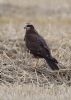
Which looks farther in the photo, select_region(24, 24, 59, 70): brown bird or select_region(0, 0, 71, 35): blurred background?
select_region(0, 0, 71, 35): blurred background

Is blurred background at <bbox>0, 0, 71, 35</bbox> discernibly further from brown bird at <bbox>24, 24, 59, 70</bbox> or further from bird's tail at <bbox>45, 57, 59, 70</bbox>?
bird's tail at <bbox>45, 57, 59, 70</bbox>

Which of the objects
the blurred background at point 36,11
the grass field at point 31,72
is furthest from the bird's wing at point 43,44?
the blurred background at point 36,11

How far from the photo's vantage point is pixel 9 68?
452 inches

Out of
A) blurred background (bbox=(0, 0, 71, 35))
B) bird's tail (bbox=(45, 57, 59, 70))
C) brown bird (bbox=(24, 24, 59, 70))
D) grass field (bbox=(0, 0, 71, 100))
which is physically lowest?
blurred background (bbox=(0, 0, 71, 35))

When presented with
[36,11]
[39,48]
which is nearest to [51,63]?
[39,48]

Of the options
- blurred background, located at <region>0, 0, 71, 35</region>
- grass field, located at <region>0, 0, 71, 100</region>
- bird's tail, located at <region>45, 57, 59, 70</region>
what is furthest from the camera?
blurred background, located at <region>0, 0, 71, 35</region>

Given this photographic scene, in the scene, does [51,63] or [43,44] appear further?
[43,44]

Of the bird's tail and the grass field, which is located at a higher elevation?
the bird's tail

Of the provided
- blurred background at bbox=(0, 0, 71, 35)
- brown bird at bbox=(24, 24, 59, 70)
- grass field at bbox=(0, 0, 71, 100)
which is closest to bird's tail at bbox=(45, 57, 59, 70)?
brown bird at bbox=(24, 24, 59, 70)

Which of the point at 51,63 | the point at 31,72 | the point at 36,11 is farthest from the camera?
the point at 36,11

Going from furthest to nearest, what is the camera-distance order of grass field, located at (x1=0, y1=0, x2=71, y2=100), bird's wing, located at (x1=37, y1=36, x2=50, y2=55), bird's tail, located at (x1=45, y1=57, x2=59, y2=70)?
bird's wing, located at (x1=37, y1=36, x2=50, y2=55)
bird's tail, located at (x1=45, y1=57, x2=59, y2=70)
grass field, located at (x1=0, y1=0, x2=71, y2=100)

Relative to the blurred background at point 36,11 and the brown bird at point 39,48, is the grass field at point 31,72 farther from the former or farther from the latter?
the blurred background at point 36,11

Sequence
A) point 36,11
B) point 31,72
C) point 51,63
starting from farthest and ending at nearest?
point 36,11 → point 31,72 → point 51,63

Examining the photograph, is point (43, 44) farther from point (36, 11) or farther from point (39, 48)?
point (36, 11)
